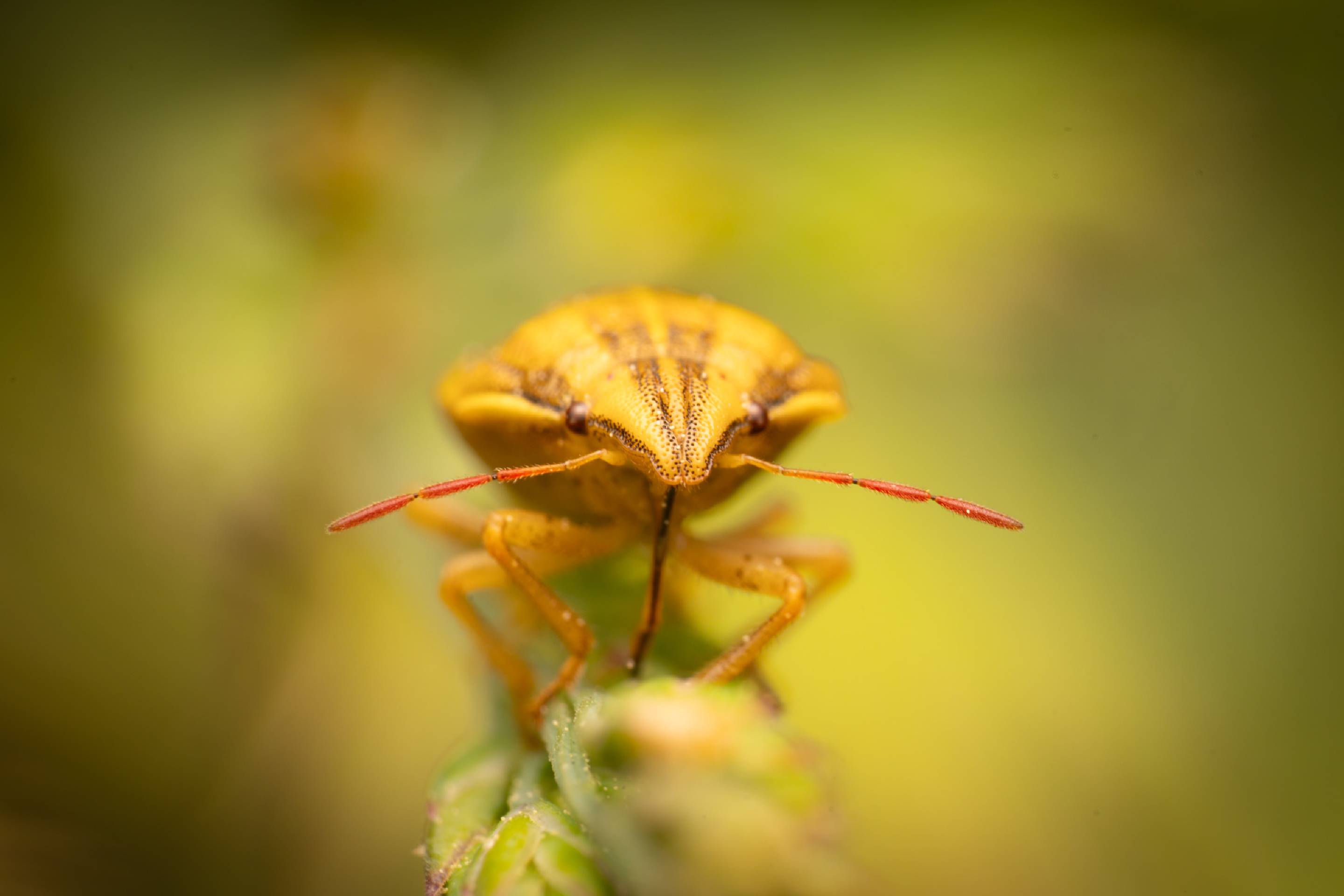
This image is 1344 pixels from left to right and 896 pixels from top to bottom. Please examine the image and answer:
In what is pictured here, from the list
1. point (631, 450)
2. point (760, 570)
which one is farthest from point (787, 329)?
point (631, 450)

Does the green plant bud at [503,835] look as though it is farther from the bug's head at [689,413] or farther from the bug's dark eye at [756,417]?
the bug's dark eye at [756,417]

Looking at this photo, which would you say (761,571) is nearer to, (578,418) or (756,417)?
(756,417)

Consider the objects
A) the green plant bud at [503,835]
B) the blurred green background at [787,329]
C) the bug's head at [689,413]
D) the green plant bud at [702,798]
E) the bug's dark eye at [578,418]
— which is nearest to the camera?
the green plant bud at [702,798]

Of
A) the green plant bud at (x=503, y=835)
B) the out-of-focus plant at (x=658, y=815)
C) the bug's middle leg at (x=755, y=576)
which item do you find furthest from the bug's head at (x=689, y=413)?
the green plant bud at (x=503, y=835)

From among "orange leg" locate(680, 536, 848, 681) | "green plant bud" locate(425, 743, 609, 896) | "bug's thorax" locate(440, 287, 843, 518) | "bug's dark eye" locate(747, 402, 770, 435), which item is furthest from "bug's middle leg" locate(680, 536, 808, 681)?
"green plant bud" locate(425, 743, 609, 896)

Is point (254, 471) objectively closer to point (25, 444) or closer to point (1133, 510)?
point (25, 444)

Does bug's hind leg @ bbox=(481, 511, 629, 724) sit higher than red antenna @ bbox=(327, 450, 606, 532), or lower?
lower

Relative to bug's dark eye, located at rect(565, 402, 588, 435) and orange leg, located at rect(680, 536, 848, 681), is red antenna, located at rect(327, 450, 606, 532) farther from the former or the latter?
orange leg, located at rect(680, 536, 848, 681)
